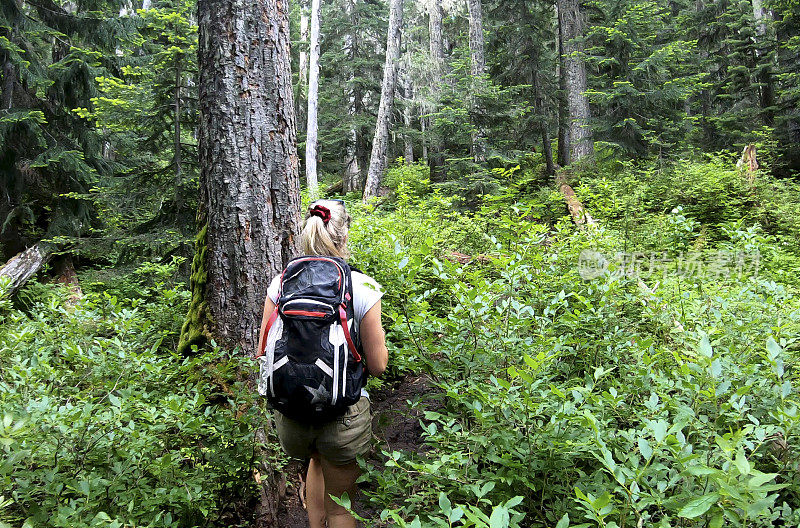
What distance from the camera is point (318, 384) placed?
249cm

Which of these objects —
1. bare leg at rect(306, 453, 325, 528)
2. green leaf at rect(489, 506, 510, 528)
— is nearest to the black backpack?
bare leg at rect(306, 453, 325, 528)

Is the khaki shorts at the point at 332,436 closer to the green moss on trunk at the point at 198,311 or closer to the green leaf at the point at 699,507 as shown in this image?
the green moss on trunk at the point at 198,311

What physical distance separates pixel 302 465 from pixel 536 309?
2.36 m

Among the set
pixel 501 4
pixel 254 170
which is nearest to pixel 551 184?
pixel 501 4

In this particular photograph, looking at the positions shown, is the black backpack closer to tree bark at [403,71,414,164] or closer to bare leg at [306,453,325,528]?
bare leg at [306,453,325,528]

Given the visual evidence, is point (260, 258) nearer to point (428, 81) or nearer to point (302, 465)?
point (302, 465)

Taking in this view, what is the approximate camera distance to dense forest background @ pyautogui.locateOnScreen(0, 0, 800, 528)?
2.22 m

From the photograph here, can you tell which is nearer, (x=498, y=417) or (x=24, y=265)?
(x=498, y=417)

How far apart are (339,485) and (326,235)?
1.52 meters

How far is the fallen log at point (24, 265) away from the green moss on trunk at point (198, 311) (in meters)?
6.30

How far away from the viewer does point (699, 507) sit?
1.47 metres

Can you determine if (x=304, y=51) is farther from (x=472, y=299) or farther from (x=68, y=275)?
(x=472, y=299)

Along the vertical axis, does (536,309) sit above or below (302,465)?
above

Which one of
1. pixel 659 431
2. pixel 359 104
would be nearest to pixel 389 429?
pixel 659 431
